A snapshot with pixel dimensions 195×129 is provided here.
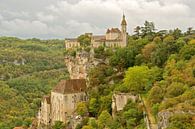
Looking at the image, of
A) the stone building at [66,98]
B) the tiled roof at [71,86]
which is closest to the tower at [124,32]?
the stone building at [66,98]

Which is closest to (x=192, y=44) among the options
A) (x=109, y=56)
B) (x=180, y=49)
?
(x=180, y=49)

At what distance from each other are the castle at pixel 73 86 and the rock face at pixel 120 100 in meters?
9.82

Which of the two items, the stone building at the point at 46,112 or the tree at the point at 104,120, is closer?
the tree at the point at 104,120

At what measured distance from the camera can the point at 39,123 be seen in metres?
77.4

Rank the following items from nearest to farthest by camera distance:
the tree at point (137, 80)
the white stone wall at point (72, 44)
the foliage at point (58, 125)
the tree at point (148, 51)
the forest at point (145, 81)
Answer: the forest at point (145, 81)
the tree at point (137, 80)
the foliage at point (58, 125)
the tree at point (148, 51)
the white stone wall at point (72, 44)

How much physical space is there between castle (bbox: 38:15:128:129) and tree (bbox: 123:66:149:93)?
33.3ft

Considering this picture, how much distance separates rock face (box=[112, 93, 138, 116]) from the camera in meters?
57.8

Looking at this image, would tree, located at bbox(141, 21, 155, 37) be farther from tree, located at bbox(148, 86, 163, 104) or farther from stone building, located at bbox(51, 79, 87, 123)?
tree, located at bbox(148, 86, 163, 104)

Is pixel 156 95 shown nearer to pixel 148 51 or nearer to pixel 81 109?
pixel 81 109

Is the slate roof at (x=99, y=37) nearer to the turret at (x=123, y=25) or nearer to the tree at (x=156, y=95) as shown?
the turret at (x=123, y=25)

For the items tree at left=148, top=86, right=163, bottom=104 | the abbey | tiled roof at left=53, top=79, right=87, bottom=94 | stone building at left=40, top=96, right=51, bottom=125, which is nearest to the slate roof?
the abbey

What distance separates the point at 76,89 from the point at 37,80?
109 m

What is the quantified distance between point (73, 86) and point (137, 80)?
38.9 ft

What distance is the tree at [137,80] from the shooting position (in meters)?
61.1
